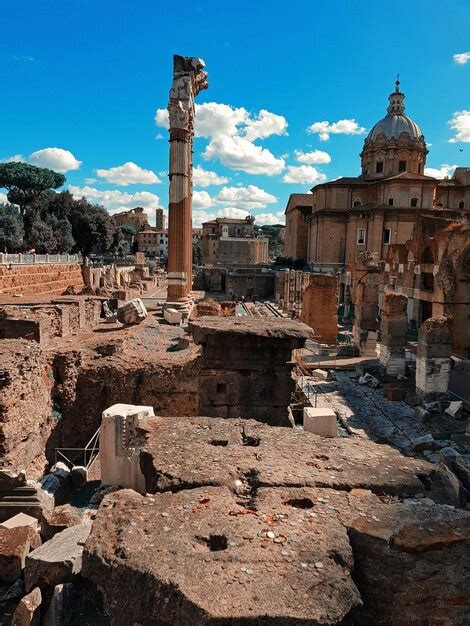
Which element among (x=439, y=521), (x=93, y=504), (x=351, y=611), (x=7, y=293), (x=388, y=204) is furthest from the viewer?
(x=388, y=204)

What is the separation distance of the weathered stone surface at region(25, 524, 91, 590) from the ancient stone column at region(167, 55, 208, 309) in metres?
13.5

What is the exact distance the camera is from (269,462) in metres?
3.28

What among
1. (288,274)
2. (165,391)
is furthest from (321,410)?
(288,274)

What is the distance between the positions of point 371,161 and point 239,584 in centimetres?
4693

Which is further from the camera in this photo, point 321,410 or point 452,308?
point 452,308

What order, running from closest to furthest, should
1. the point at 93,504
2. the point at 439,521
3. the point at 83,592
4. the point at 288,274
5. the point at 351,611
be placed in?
the point at 351,611 < the point at 439,521 < the point at 83,592 < the point at 93,504 < the point at 288,274

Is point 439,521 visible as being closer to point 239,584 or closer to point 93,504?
point 239,584

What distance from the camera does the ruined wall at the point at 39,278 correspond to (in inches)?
848

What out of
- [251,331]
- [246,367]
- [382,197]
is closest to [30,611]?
[246,367]

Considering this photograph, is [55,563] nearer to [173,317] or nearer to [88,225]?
[173,317]

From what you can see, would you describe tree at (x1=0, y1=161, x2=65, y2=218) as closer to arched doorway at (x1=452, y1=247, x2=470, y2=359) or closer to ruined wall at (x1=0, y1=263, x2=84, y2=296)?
ruined wall at (x1=0, y1=263, x2=84, y2=296)

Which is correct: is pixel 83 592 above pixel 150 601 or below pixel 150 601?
below

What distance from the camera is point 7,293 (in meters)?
20.9

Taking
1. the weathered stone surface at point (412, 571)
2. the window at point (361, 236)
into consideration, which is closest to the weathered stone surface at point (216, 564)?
the weathered stone surface at point (412, 571)
